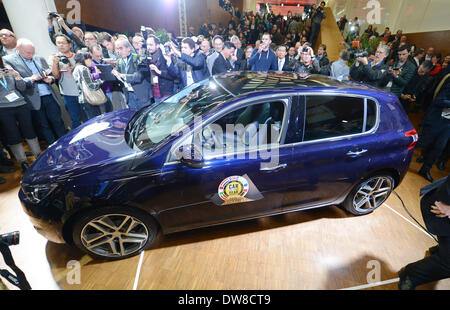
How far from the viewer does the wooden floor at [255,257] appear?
6.41 ft

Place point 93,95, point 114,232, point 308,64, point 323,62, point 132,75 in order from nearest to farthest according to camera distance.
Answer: point 114,232
point 93,95
point 132,75
point 308,64
point 323,62

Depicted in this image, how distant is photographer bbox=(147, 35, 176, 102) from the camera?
4.06 metres

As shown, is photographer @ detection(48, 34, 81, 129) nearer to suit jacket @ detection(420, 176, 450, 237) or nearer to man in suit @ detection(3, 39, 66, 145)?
man in suit @ detection(3, 39, 66, 145)

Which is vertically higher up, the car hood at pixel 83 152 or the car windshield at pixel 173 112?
the car windshield at pixel 173 112

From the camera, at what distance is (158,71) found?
4.11m

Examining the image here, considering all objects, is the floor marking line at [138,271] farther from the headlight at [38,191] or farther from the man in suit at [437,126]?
the man in suit at [437,126]

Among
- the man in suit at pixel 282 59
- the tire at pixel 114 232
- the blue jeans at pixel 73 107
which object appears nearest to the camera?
the tire at pixel 114 232

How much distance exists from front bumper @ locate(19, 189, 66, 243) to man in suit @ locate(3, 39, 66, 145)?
2302mm

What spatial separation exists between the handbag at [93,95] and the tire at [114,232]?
105 inches

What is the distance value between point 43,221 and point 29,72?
2724 mm

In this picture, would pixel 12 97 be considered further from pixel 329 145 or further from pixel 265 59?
pixel 265 59

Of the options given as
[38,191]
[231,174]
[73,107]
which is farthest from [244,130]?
[73,107]

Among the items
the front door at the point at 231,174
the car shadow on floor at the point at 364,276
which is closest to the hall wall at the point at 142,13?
the front door at the point at 231,174
